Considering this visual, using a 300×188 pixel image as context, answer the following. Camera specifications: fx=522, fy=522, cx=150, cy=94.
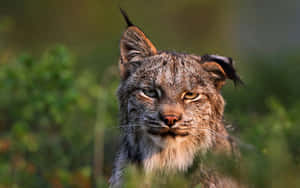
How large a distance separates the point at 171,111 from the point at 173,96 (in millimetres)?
235

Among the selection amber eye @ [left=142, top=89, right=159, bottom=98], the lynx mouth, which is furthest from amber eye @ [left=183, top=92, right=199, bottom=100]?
the lynx mouth

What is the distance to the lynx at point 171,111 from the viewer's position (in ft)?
13.5

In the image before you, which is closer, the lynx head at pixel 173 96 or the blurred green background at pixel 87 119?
the blurred green background at pixel 87 119

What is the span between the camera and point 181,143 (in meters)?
4.19

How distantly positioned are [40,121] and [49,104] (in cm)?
43

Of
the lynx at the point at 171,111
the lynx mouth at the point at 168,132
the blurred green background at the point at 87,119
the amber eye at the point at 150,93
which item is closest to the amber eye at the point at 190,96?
the lynx at the point at 171,111

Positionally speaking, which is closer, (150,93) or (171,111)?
(171,111)

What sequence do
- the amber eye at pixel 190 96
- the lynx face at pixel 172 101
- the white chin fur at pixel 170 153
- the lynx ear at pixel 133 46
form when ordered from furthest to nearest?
the lynx ear at pixel 133 46 < the amber eye at pixel 190 96 < the white chin fur at pixel 170 153 < the lynx face at pixel 172 101

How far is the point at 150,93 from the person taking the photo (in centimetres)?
441

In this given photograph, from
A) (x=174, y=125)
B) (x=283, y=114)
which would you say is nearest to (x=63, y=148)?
(x=283, y=114)

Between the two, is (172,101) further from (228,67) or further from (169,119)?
Result: (228,67)

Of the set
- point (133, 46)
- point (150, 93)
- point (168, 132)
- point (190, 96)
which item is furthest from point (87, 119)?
point (168, 132)

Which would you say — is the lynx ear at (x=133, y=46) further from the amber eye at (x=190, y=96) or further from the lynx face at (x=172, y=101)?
the amber eye at (x=190, y=96)

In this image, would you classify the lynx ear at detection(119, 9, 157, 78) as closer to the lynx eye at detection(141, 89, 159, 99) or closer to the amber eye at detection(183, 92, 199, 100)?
the lynx eye at detection(141, 89, 159, 99)
